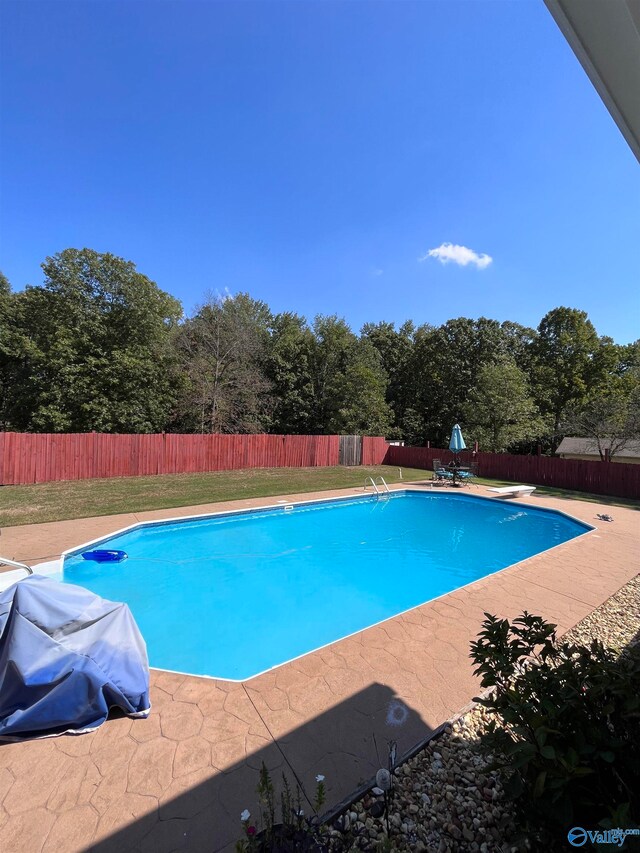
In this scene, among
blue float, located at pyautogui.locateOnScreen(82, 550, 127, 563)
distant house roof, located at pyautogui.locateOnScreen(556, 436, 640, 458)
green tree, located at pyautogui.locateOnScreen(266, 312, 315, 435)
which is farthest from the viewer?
green tree, located at pyautogui.locateOnScreen(266, 312, 315, 435)

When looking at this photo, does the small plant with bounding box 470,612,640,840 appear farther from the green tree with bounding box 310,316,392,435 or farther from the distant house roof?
the green tree with bounding box 310,316,392,435

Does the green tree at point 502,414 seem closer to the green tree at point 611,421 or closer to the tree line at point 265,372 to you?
the tree line at point 265,372

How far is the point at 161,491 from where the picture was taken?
11992mm

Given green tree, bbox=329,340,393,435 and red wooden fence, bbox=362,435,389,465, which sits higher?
green tree, bbox=329,340,393,435

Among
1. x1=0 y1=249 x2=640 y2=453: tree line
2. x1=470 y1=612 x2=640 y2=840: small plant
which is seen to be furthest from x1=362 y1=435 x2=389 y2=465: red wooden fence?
x1=470 y1=612 x2=640 y2=840: small plant

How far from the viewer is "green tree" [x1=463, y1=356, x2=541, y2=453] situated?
19.4 metres

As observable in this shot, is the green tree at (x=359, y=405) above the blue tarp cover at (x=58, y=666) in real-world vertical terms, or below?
above

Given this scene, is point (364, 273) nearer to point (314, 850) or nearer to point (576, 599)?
point (576, 599)

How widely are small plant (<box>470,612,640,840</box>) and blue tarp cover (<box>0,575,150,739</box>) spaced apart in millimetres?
2448

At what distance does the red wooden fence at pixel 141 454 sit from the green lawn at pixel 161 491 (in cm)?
66

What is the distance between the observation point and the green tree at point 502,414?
19.4 m

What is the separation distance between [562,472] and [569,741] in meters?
16.1

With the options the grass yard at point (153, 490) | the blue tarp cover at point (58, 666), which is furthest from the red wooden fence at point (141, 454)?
the blue tarp cover at point (58, 666)

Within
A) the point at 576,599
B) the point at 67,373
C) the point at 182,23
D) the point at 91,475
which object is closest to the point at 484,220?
the point at 182,23
